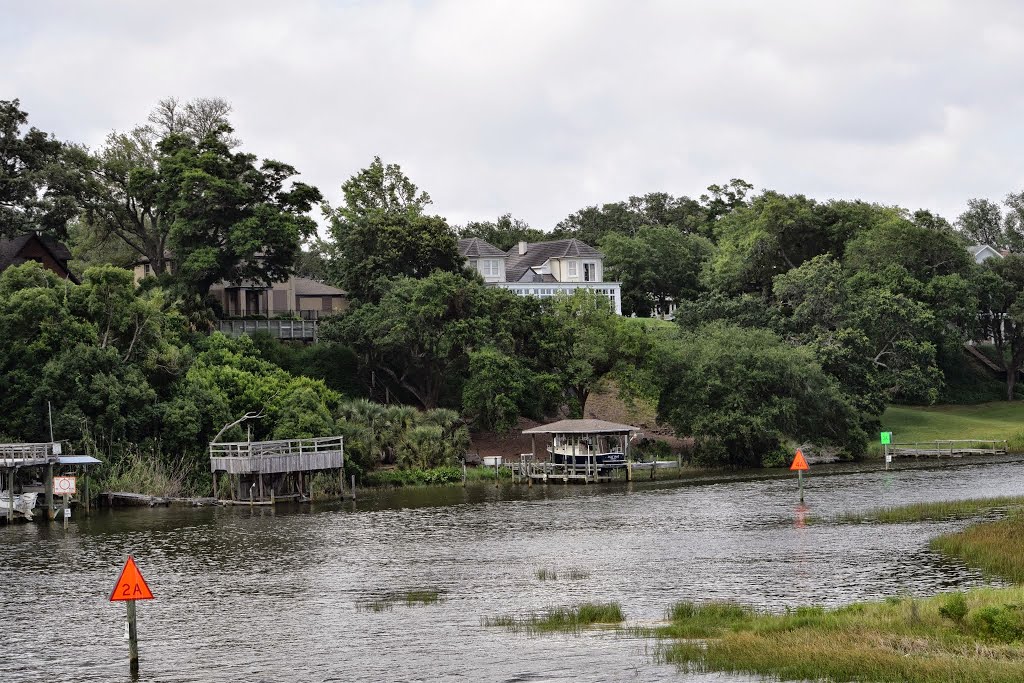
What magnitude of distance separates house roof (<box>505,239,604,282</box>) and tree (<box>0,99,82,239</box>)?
164 ft

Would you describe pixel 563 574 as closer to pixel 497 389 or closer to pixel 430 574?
pixel 430 574

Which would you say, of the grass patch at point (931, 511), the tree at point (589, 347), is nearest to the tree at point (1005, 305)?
the tree at point (589, 347)

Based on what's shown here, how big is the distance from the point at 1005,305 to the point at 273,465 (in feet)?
241

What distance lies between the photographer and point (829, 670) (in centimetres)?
2398

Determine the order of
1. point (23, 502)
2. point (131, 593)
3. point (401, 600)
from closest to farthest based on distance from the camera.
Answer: point (131, 593)
point (401, 600)
point (23, 502)

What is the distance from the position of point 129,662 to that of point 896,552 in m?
24.4

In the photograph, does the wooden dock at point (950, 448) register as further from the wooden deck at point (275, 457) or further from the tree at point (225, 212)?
the tree at point (225, 212)

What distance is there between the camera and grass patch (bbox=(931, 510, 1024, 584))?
3541cm

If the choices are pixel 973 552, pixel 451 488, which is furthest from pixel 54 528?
pixel 973 552

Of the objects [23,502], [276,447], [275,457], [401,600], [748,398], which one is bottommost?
[401,600]

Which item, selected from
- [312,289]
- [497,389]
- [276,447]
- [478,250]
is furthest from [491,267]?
[276,447]

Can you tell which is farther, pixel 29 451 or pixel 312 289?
pixel 312 289

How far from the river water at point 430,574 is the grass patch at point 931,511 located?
176 cm

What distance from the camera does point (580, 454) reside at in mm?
73750
